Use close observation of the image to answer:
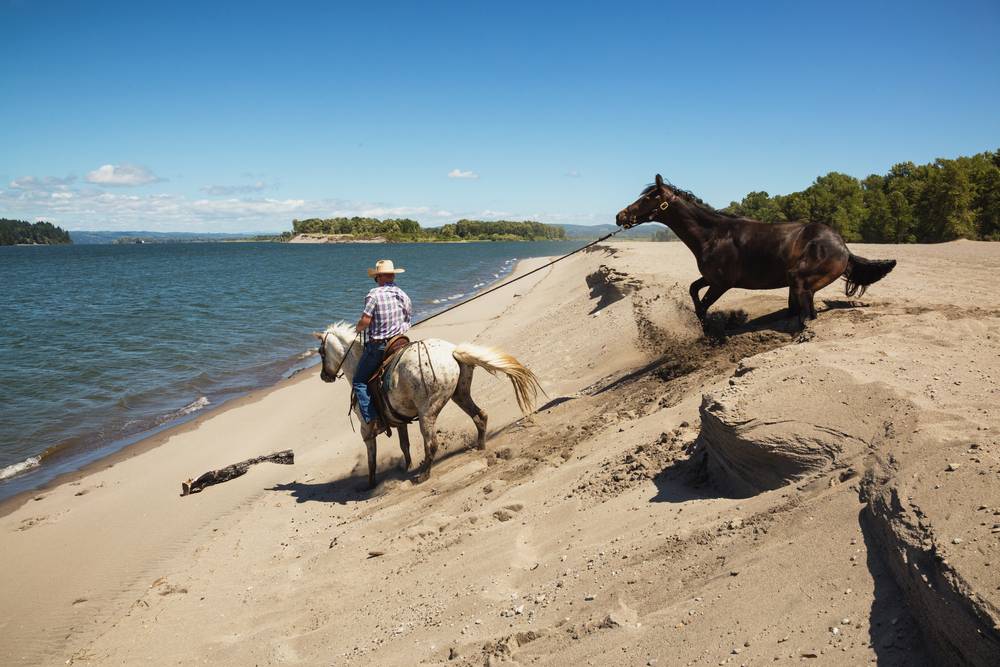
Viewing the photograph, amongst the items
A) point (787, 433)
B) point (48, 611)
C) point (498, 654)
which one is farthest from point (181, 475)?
point (787, 433)

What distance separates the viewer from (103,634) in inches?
234

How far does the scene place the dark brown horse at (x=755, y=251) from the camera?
28.3 ft

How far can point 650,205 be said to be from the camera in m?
9.73

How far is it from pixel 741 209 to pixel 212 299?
50172 mm

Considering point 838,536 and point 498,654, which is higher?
point 838,536

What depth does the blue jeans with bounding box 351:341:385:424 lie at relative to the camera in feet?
28.3

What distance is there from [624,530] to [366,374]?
4948mm

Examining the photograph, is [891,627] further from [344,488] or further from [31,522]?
[31,522]

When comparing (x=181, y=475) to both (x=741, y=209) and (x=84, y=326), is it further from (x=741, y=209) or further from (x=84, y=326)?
(x=741, y=209)

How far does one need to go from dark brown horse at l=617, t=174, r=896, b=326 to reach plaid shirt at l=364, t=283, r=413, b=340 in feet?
12.5

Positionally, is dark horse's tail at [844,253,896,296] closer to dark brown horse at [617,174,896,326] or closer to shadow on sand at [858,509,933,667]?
dark brown horse at [617,174,896,326]

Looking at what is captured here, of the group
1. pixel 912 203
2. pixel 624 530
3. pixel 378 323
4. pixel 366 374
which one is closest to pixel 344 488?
Answer: pixel 366 374

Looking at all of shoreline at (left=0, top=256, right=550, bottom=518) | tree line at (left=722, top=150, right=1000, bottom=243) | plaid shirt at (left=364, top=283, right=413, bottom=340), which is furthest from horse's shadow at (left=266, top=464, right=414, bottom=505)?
tree line at (left=722, top=150, right=1000, bottom=243)

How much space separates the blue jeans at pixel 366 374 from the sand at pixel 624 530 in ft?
3.72
